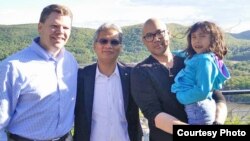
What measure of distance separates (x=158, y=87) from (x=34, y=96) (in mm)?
942

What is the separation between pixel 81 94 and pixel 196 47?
1046 millimetres

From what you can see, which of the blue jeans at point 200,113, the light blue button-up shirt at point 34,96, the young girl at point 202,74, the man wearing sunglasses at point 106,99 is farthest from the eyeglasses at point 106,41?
the blue jeans at point 200,113

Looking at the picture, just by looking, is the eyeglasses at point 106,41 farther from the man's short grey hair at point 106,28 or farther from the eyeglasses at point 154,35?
the eyeglasses at point 154,35

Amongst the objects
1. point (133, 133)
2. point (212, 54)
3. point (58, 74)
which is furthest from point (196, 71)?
point (58, 74)

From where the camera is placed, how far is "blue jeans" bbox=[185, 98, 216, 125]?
2885mm

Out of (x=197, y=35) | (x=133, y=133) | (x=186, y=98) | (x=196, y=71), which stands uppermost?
(x=197, y=35)

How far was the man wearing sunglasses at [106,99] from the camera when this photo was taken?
10.7 feet

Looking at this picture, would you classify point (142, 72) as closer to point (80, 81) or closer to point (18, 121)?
point (80, 81)

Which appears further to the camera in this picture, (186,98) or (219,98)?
(219,98)

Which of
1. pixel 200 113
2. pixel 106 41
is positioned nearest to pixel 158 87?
pixel 200 113

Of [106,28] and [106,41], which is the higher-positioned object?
[106,28]

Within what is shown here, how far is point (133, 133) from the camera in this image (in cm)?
337

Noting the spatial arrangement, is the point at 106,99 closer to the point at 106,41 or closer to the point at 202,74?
the point at 106,41

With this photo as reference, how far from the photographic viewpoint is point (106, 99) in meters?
3.28
